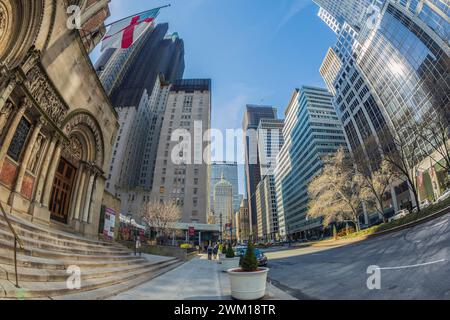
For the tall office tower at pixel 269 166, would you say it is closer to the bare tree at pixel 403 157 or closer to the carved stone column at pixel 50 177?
the bare tree at pixel 403 157

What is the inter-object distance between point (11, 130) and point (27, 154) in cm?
168

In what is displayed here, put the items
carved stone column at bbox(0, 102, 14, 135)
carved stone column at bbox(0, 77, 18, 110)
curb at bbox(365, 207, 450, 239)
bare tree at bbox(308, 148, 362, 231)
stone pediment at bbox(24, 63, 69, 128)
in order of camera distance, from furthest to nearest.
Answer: bare tree at bbox(308, 148, 362, 231) → curb at bbox(365, 207, 450, 239) → stone pediment at bbox(24, 63, 69, 128) → carved stone column at bbox(0, 102, 14, 135) → carved stone column at bbox(0, 77, 18, 110)

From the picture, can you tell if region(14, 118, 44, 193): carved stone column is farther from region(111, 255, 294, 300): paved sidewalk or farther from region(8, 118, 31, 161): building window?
region(111, 255, 294, 300): paved sidewalk

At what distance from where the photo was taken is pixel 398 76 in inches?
1809

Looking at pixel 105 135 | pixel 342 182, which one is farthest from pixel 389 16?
pixel 105 135

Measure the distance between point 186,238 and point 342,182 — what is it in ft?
144

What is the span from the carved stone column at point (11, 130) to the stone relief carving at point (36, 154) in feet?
6.36

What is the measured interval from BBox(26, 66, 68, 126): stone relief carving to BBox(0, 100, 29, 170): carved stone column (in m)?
0.99

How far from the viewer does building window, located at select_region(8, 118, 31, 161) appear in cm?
1126

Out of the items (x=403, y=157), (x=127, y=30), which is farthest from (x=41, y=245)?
(x=403, y=157)

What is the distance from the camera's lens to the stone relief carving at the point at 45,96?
1157cm

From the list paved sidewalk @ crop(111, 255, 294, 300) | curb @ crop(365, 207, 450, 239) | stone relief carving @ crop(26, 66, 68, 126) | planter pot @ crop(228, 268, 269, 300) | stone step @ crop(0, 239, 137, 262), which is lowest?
paved sidewalk @ crop(111, 255, 294, 300)

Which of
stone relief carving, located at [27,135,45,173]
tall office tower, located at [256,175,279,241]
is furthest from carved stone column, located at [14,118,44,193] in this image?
tall office tower, located at [256,175,279,241]
